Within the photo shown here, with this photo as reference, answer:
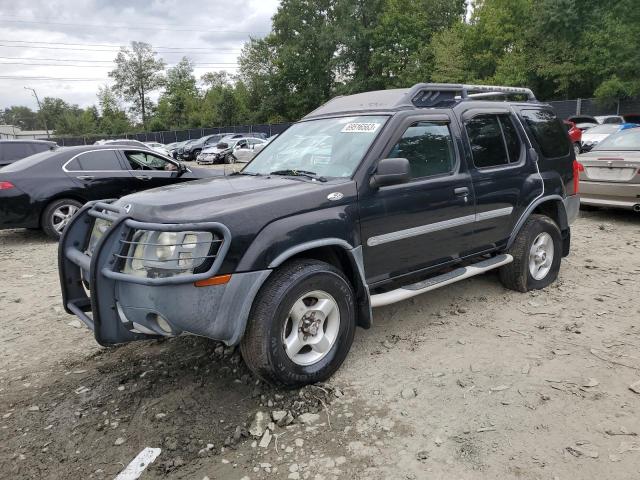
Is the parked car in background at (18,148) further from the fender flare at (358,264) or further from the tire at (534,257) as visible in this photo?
the tire at (534,257)

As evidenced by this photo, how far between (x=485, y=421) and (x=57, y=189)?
740 cm

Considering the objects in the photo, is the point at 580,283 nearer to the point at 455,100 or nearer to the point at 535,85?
the point at 455,100

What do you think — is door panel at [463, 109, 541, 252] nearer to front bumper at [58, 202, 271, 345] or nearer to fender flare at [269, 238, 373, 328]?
fender flare at [269, 238, 373, 328]

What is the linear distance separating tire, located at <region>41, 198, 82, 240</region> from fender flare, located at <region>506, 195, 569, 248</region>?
6710 mm

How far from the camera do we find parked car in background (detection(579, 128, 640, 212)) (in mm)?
7684

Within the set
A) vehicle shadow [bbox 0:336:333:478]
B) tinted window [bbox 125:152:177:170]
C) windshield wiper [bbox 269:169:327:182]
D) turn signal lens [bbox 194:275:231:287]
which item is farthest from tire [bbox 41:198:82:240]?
turn signal lens [bbox 194:275:231:287]

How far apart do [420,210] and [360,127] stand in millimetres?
810

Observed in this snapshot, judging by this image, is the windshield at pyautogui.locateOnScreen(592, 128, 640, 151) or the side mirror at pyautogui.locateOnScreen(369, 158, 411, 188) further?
the windshield at pyautogui.locateOnScreen(592, 128, 640, 151)

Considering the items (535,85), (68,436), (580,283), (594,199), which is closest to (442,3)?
(535,85)

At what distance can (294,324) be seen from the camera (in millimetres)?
3314

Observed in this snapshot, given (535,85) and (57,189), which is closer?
(57,189)

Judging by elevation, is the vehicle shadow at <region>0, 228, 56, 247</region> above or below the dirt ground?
above

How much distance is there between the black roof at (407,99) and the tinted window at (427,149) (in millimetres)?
229

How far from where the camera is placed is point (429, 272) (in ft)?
13.9
